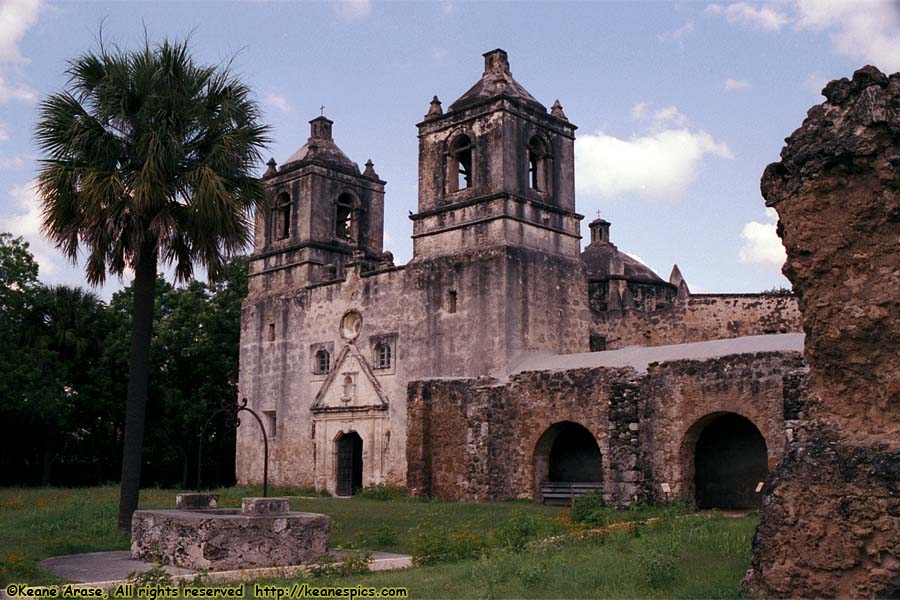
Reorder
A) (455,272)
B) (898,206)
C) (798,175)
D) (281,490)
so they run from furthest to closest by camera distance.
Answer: (281,490) < (455,272) < (798,175) < (898,206)

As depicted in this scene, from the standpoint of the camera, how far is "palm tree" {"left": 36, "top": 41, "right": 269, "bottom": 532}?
1377cm

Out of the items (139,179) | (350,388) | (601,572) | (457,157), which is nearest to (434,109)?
(457,157)

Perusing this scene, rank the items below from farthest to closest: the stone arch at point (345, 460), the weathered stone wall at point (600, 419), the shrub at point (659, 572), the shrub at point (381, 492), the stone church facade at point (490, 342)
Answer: the stone arch at point (345, 460) < the shrub at point (381, 492) < the stone church facade at point (490, 342) < the weathered stone wall at point (600, 419) < the shrub at point (659, 572)

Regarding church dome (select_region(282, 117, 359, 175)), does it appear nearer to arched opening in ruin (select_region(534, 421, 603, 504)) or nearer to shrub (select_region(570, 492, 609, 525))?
arched opening in ruin (select_region(534, 421, 603, 504))

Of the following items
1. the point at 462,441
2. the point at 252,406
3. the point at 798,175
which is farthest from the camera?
the point at 252,406

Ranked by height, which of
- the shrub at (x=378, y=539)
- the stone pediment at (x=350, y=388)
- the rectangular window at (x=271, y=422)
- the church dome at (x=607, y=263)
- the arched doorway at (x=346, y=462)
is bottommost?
the shrub at (x=378, y=539)

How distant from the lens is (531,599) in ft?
25.1

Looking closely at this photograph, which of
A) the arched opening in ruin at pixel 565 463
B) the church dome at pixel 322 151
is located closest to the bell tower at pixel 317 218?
the church dome at pixel 322 151

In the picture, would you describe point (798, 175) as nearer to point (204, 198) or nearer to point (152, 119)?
point (204, 198)

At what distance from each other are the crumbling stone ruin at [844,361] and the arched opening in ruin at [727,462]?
1119cm

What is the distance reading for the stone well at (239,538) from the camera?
1032 centimetres

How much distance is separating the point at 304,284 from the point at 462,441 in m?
9.77

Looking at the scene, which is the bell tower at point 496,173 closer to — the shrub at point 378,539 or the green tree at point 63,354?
the shrub at point 378,539

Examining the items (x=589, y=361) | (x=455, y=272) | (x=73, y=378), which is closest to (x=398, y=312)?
(x=455, y=272)
